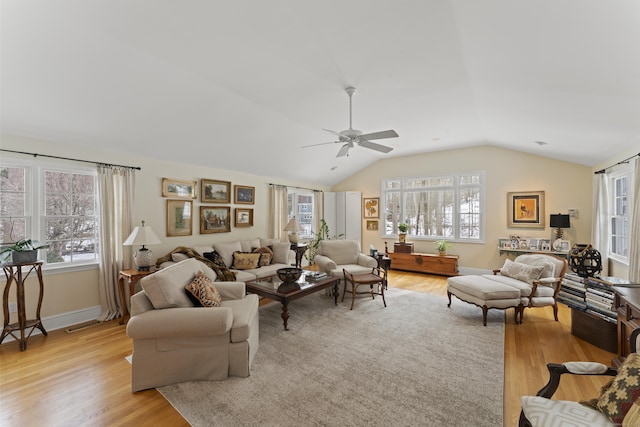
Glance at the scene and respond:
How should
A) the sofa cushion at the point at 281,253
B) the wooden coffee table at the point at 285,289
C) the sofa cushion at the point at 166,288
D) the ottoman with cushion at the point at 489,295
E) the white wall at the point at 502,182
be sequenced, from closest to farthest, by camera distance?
1. the sofa cushion at the point at 166,288
2. the wooden coffee table at the point at 285,289
3. the ottoman with cushion at the point at 489,295
4. the white wall at the point at 502,182
5. the sofa cushion at the point at 281,253

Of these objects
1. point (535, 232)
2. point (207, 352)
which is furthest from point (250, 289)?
point (535, 232)

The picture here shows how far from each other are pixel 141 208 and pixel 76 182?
2.76 ft

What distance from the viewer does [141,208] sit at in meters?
4.36

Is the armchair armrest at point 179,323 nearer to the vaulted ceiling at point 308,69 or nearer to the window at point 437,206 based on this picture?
the vaulted ceiling at point 308,69

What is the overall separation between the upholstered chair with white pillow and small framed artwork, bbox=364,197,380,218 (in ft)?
21.1

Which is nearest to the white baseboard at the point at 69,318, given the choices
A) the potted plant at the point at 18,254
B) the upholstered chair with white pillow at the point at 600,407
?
the potted plant at the point at 18,254

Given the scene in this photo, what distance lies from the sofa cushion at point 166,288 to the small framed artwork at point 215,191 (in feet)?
8.86

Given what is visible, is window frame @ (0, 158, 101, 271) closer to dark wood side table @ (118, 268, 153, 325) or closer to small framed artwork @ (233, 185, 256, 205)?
dark wood side table @ (118, 268, 153, 325)

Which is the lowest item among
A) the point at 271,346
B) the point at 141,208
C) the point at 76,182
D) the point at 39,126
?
the point at 271,346

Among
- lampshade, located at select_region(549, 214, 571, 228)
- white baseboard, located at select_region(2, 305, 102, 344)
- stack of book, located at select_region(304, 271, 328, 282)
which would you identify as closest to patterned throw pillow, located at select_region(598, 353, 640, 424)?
stack of book, located at select_region(304, 271, 328, 282)

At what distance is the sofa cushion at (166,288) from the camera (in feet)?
8.11

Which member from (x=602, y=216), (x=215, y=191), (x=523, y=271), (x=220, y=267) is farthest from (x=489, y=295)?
(x=215, y=191)

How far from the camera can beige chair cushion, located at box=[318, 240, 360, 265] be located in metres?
5.40

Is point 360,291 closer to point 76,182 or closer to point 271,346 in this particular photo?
point 271,346
